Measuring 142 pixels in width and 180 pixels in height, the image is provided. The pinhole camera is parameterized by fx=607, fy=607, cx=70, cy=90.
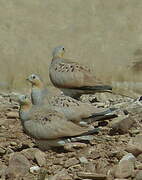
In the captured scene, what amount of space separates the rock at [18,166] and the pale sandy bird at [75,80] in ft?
8.75

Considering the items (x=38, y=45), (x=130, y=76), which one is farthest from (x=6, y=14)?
(x=130, y=76)

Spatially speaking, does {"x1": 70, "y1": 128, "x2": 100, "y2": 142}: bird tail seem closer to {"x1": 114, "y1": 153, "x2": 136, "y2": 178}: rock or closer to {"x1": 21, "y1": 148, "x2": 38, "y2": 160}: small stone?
{"x1": 21, "y1": 148, "x2": 38, "y2": 160}: small stone

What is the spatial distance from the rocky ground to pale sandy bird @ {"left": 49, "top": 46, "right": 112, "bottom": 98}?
1190mm

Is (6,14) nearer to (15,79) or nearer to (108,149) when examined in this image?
(15,79)

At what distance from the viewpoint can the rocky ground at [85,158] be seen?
6.33m

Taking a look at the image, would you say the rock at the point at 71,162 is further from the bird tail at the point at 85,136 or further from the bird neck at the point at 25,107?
the bird neck at the point at 25,107

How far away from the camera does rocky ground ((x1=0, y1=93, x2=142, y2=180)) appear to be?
249 inches

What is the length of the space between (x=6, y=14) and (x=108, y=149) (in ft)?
30.0

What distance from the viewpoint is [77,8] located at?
51.5ft

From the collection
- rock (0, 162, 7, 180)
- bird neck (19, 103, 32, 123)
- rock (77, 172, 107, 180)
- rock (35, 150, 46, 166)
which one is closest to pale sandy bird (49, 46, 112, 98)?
bird neck (19, 103, 32, 123)

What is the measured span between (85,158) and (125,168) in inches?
27.6

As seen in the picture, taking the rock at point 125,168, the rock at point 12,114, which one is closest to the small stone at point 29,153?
the rock at point 125,168

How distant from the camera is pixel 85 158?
6832 millimetres

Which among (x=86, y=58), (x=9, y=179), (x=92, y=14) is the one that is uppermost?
(x=92, y=14)
